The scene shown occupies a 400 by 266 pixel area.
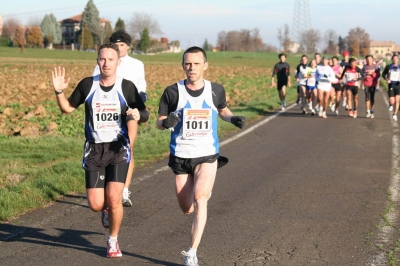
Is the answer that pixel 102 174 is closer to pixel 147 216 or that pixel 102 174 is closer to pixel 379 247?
pixel 147 216

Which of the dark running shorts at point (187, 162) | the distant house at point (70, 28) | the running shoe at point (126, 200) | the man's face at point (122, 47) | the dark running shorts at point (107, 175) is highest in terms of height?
the distant house at point (70, 28)

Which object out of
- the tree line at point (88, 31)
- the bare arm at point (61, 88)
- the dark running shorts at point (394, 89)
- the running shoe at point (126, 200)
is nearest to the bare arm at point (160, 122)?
the bare arm at point (61, 88)

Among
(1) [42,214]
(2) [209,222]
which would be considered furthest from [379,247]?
(1) [42,214]

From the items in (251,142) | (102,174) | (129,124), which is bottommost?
Result: (251,142)

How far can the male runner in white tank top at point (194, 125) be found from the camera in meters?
6.21

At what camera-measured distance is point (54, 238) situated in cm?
701

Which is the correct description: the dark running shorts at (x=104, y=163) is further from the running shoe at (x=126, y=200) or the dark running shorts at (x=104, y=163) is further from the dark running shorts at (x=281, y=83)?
the dark running shorts at (x=281, y=83)

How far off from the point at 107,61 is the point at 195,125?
100 centimetres

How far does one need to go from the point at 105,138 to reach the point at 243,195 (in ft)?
10.3

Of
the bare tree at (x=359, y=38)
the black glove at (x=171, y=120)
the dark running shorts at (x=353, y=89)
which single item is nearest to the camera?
the black glove at (x=171, y=120)

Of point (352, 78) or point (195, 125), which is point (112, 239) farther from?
point (352, 78)

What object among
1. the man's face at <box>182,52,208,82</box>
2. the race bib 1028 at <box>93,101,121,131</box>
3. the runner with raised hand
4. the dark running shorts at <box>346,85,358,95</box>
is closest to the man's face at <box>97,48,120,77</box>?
the runner with raised hand

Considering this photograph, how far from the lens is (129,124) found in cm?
668

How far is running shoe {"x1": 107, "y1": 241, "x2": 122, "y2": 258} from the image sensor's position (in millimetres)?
6293
